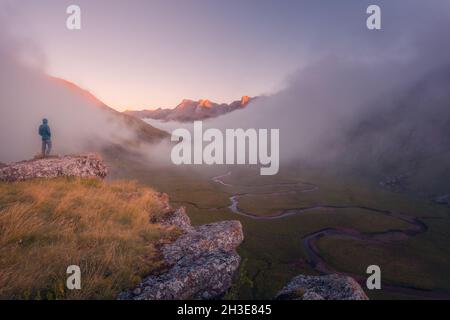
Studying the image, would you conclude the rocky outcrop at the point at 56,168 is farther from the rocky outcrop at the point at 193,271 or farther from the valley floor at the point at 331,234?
the valley floor at the point at 331,234

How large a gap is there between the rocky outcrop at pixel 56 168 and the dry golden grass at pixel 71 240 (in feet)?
5.67

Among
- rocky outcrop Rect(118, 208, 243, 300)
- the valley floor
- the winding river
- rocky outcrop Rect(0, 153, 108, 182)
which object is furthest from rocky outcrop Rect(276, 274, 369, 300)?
the winding river

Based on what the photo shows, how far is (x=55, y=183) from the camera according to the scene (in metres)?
21.0

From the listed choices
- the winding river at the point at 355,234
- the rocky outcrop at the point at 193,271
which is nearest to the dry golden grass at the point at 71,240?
the rocky outcrop at the point at 193,271

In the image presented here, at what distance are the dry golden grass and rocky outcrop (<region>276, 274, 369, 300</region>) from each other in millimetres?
5424

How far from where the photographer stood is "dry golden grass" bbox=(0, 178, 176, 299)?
31.8 ft

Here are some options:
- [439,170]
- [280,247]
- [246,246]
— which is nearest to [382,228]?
[280,247]

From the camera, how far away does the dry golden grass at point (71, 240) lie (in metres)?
9.70

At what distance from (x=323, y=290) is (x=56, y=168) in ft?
67.5

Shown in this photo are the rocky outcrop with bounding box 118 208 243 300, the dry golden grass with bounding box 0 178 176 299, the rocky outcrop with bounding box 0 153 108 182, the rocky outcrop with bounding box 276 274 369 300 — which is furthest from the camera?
the rocky outcrop with bounding box 0 153 108 182

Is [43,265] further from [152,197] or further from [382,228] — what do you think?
[382,228]

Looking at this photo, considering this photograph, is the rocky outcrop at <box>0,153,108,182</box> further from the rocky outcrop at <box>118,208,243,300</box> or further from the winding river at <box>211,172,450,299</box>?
the winding river at <box>211,172,450,299</box>
